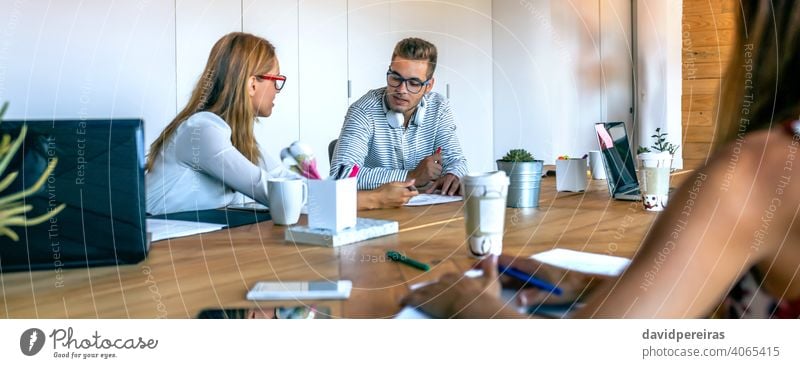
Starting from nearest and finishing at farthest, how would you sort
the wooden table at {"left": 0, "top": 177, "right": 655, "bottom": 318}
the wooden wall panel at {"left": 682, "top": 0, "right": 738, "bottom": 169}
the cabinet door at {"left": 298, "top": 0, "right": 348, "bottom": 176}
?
1. the wooden table at {"left": 0, "top": 177, "right": 655, "bottom": 318}
2. the wooden wall panel at {"left": 682, "top": 0, "right": 738, "bottom": 169}
3. the cabinet door at {"left": 298, "top": 0, "right": 348, "bottom": 176}

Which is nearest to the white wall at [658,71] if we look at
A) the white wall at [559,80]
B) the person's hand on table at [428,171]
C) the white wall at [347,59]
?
the white wall at [347,59]

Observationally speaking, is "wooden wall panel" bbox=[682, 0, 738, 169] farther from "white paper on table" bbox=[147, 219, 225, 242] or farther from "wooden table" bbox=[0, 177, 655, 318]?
"white paper on table" bbox=[147, 219, 225, 242]

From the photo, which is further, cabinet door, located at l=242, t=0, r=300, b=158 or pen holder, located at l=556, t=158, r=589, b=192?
cabinet door, located at l=242, t=0, r=300, b=158

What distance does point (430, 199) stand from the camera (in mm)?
1346

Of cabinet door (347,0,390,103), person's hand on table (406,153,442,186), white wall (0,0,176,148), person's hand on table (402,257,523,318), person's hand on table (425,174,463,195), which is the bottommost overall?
person's hand on table (402,257,523,318)

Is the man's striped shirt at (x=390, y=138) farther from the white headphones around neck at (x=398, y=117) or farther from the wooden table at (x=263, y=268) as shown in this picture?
the wooden table at (x=263, y=268)

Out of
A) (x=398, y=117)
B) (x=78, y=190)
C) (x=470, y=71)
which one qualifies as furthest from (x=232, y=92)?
(x=470, y=71)

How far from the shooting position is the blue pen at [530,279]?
2.15 feet

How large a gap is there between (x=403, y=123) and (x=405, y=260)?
1.31 metres

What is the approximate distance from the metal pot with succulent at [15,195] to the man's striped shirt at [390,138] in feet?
3.84

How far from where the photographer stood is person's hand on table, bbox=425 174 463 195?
1.46m

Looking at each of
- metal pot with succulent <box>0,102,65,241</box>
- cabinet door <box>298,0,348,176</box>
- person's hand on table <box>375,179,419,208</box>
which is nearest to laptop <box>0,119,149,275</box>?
metal pot with succulent <box>0,102,65,241</box>

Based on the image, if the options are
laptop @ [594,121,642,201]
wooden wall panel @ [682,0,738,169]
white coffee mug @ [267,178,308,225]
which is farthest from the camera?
wooden wall panel @ [682,0,738,169]

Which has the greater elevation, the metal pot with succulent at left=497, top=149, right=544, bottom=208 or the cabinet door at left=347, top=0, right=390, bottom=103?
the cabinet door at left=347, top=0, right=390, bottom=103
